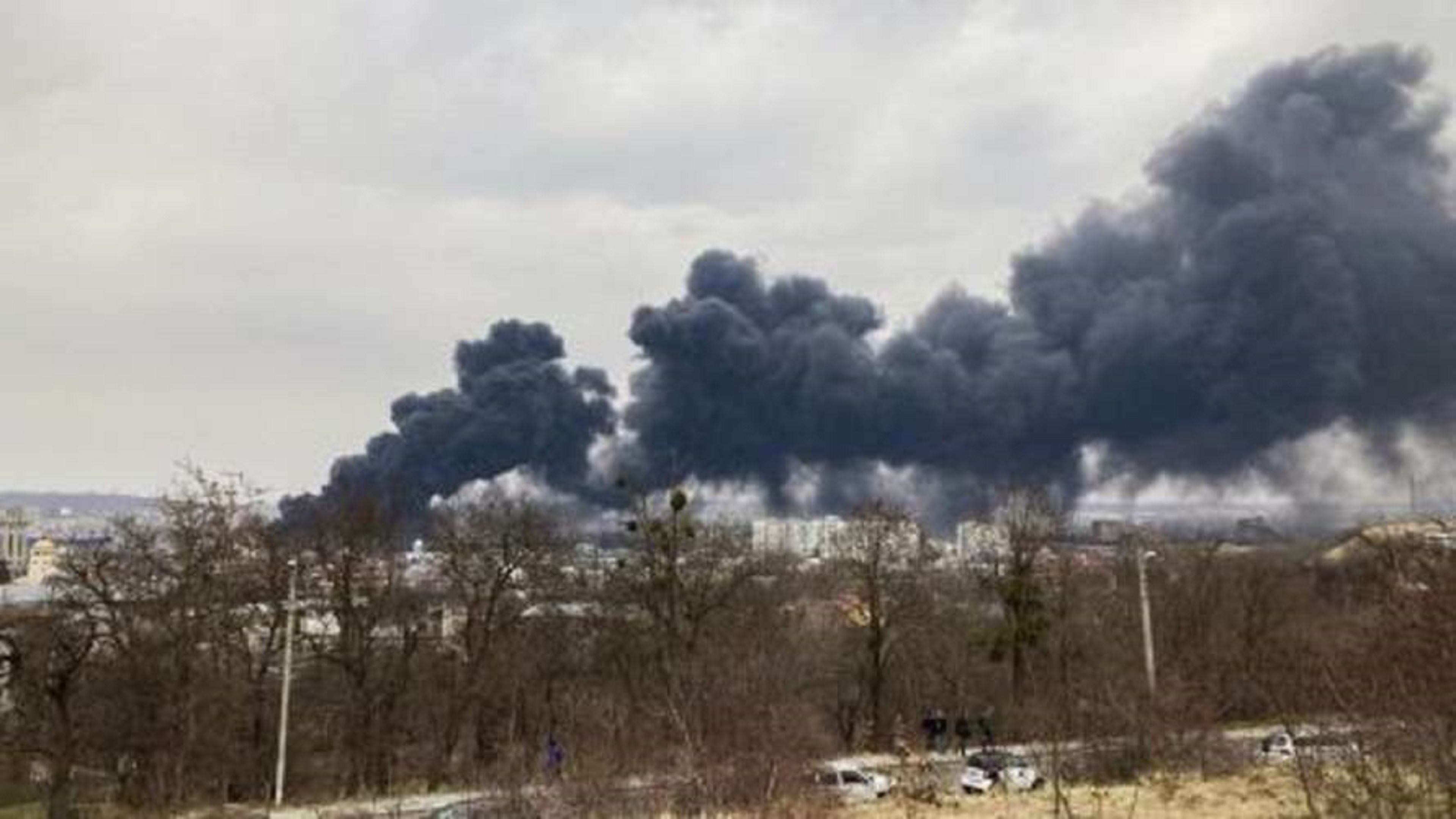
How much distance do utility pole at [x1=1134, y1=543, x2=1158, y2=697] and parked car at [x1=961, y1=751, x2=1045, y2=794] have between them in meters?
3.23

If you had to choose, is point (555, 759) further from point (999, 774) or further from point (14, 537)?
point (14, 537)

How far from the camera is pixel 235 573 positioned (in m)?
35.8

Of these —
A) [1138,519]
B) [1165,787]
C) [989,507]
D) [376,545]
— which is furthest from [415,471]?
[1165,787]

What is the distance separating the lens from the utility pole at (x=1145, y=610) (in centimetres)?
3494

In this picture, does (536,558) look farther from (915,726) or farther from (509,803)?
(509,803)

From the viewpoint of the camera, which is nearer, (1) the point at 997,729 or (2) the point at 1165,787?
(2) the point at 1165,787

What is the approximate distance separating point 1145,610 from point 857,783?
14.6 metres

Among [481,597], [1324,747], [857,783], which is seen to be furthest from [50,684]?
[1324,747]

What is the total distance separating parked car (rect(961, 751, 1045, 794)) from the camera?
84.1ft

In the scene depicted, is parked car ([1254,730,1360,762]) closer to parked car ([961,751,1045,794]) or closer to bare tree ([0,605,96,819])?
parked car ([961,751,1045,794])

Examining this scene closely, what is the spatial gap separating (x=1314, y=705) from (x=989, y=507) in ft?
181

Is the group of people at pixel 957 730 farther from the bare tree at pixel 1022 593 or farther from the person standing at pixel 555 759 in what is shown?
the person standing at pixel 555 759

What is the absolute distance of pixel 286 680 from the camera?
33344 mm

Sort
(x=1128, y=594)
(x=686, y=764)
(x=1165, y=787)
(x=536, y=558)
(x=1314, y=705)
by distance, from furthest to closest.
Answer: (x=1128, y=594) < (x=536, y=558) < (x=1165, y=787) < (x=1314, y=705) < (x=686, y=764)
